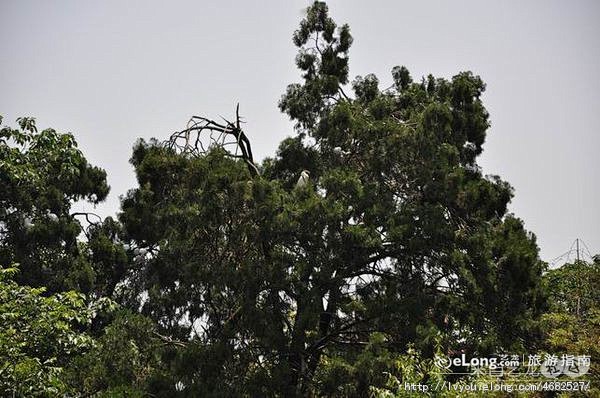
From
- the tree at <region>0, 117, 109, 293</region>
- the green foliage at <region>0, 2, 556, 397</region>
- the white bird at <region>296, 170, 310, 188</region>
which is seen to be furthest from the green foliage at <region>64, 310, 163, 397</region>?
the tree at <region>0, 117, 109, 293</region>

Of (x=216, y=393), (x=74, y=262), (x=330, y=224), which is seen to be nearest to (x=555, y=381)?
(x=330, y=224)

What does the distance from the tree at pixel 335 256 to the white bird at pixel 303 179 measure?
0.16 meters

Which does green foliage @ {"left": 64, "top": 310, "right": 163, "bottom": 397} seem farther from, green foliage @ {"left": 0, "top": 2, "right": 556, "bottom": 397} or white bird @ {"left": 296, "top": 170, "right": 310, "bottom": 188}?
white bird @ {"left": 296, "top": 170, "right": 310, "bottom": 188}

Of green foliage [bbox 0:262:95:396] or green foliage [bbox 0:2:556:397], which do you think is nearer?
green foliage [bbox 0:262:95:396]

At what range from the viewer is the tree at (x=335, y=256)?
8281mm

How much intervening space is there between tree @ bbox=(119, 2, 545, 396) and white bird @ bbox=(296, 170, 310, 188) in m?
0.16

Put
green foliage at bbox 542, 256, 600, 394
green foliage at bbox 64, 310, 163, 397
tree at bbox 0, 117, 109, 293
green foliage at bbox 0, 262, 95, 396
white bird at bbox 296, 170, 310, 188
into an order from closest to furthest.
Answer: green foliage at bbox 0, 262, 95, 396 < green foliage at bbox 542, 256, 600, 394 < green foliage at bbox 64, 310, 163, 397 < white bird at bbox 296, 170, 310, 188 < tree at bbox 0, 117, 109, 293

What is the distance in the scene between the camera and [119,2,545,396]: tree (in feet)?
27.2

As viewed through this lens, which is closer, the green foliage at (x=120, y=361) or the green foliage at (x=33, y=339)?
the green foliage at (x=33, y=339)

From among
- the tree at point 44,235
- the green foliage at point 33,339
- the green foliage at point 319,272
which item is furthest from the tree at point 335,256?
the tree at point 44,235

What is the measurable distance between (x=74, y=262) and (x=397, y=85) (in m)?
7.08

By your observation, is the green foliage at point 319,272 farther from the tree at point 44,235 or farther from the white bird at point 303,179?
the tree at point 44,235

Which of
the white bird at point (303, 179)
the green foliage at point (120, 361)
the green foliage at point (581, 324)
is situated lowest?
the green foliage at point (120, 361)

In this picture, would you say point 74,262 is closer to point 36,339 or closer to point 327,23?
point 36,339
